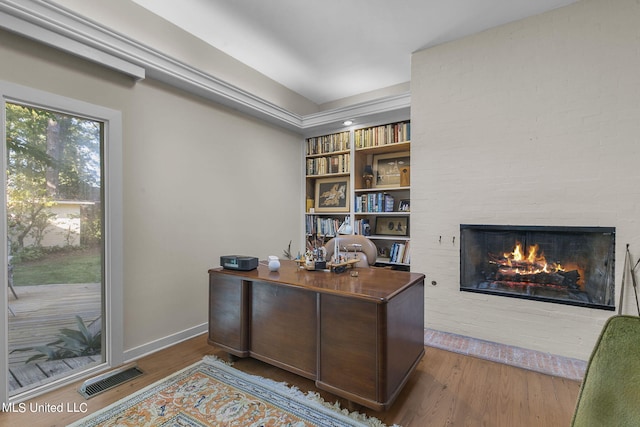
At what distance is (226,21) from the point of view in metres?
2.59

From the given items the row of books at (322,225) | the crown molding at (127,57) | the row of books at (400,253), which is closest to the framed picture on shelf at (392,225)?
the row of books at (400,253)

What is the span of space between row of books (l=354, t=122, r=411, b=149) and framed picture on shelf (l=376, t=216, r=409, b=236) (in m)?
0.96

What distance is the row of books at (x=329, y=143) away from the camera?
3.98m

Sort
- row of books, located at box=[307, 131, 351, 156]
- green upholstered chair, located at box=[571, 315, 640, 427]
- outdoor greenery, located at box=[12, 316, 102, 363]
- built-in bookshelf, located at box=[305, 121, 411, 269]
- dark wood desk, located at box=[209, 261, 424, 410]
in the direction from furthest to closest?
row of books, located at box=[307, 131, 351, 156] → built-in bookshelf, located at box=[305, 121, 411, 269] → outdoor greenery, located at box=[12, 316, 102, 363] → dark wood desk, located at box=[209, 261, 424, 410] → green upholstered chair, located at box=[571, 315, 640, 427]

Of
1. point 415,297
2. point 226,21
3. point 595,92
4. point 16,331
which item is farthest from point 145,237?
point 595,92

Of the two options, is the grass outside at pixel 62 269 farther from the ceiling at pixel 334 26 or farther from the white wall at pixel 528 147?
the white wall at pixel 528 147

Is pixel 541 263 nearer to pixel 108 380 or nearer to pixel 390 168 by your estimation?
pixel 390 168

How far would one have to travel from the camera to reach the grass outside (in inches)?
75.2

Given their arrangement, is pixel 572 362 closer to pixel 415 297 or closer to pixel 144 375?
pixel 415 297

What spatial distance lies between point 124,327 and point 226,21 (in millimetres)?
2693

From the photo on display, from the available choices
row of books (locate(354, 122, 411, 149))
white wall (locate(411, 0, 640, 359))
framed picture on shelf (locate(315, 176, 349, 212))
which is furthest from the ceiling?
framed picture on shelf (locate(315, 176, 349, 212))

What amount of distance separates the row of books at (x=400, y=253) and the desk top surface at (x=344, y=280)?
4.47ft

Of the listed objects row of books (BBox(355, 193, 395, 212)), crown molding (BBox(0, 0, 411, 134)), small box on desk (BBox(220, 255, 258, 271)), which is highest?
crown molding (BBox(0, 0, 411, 134))

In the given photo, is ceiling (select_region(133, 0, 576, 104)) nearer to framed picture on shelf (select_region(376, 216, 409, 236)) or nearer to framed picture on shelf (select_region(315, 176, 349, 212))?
framed picture on shelf (select_region(315, 176, 349, 212))
